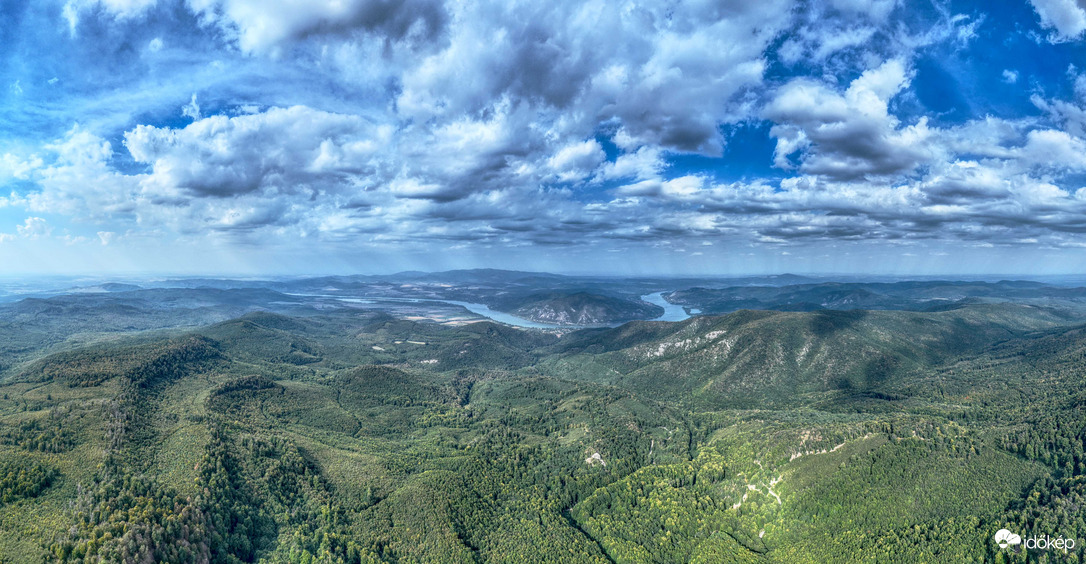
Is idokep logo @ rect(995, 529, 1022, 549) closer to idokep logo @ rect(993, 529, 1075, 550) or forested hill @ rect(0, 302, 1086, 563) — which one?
idokep logo @ rect(993, 529, 1075, 550)

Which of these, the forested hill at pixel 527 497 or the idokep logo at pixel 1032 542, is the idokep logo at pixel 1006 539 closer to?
the idokep logo at pixel 1032 542

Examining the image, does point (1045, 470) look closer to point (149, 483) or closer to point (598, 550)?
point (598, 550)

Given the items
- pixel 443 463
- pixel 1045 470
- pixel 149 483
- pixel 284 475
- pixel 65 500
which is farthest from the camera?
pixel 443 463

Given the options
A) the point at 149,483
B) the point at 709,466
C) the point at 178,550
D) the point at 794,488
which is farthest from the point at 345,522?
the point at 794,488

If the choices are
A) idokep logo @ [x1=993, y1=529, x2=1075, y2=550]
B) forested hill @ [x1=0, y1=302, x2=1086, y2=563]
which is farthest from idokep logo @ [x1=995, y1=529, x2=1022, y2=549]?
forested hill @ [x1=0, y1=302, x2=1086, y2=563]

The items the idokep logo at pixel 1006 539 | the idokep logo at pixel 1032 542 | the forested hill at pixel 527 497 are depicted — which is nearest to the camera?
the idokep logo at pixel 1032 542

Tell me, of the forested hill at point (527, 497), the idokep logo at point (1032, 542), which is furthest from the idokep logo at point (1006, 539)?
the forested hill at point (527, 497)

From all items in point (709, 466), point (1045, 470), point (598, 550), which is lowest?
point (598, 550)

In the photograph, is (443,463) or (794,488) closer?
(794,488)
